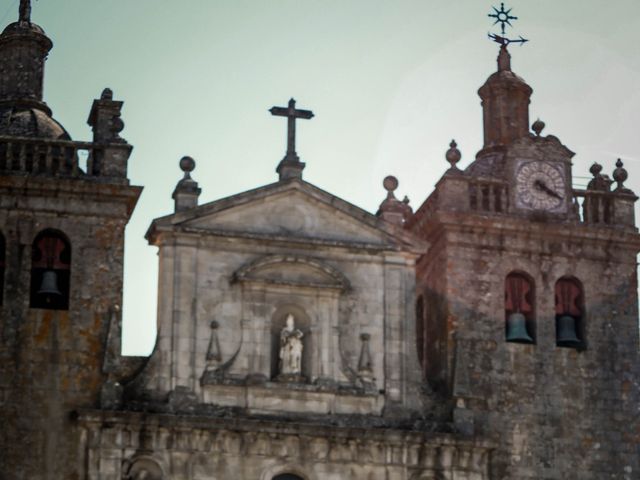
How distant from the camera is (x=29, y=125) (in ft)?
128

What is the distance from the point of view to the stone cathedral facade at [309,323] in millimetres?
36438

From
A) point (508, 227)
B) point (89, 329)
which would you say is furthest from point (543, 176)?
point (89, 329)

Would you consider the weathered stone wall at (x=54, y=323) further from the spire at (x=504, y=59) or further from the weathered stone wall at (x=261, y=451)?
the spire at (x=504, y=59)

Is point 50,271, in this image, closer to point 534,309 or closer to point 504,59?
point 534,309

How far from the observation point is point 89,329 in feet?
122

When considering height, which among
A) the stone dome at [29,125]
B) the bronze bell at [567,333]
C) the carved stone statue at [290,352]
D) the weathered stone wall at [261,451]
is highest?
the stone dome at [29,125]

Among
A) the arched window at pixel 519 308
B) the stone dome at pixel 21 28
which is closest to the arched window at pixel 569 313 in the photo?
the arched window at pixel 519 308

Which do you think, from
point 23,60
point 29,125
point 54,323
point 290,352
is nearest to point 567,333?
point 290,352

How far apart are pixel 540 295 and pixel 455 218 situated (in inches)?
90.6

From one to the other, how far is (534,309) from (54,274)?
9468 millimetres

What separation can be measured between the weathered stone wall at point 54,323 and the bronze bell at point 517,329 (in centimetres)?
771

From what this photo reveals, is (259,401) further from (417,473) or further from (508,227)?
(508,227)

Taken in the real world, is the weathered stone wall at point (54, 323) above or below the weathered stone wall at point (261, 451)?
above

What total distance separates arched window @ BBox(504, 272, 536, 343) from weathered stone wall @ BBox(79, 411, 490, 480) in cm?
273
